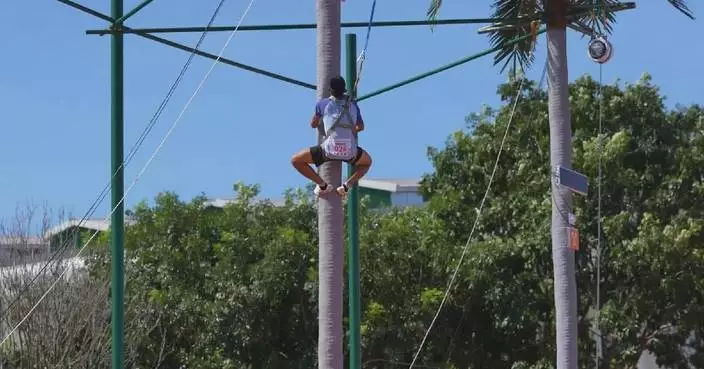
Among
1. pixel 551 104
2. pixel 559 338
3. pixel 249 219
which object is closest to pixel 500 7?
pixel 551 104

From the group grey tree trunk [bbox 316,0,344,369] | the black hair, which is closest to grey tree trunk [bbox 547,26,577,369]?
grey tree trunk [bbox 316,0,344,369]

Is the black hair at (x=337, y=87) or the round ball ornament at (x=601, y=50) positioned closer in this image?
the black hair at (x=337, y=87)

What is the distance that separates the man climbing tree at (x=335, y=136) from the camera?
1222 centimetres

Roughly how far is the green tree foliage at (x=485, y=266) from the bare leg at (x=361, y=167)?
14.3 metres

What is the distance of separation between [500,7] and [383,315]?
9993 millimetres

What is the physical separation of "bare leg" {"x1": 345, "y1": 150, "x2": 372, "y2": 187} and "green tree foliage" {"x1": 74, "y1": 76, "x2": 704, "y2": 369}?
14.3m

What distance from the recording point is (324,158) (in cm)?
1227

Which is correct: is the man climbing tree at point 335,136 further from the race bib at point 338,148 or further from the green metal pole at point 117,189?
the green metal pole at point 117,189

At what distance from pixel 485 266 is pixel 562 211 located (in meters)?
9.15

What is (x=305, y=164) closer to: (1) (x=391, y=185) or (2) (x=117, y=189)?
(2) (x=117, y=189)

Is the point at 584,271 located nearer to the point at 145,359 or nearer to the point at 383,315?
the point at 383,315

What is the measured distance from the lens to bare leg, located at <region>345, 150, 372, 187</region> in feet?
41.0

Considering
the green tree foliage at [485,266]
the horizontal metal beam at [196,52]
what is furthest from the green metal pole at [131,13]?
the green tree foliage at [485,266]

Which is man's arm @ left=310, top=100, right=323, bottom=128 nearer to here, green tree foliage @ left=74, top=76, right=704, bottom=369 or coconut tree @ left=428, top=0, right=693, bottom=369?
coconut tree @ left=428, top=0, right=693, bottom=369
